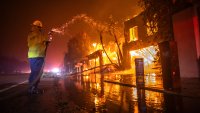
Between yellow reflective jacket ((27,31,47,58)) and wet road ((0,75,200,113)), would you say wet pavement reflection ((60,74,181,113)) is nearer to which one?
wet road ((0,75,200,113))

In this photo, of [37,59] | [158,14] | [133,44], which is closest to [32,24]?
[37,59]

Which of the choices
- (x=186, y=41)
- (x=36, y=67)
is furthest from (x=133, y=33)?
(x=36, y=67)

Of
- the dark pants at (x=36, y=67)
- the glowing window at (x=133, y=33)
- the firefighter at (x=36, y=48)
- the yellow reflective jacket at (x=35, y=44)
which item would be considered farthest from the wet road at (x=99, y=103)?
the glowing window at (x=133, y=33)

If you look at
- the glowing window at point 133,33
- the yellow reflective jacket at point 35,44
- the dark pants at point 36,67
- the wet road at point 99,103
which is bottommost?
the wet road at point 99,103

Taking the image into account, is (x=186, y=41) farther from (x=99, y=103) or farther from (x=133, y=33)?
(x=133, y=33)

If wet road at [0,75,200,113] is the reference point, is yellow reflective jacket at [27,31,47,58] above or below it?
above

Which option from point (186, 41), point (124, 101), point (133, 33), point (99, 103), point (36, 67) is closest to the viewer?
point (99, 103)

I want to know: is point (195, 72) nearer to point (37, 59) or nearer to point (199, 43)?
point (199, 43)

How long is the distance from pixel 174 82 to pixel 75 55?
6069cm

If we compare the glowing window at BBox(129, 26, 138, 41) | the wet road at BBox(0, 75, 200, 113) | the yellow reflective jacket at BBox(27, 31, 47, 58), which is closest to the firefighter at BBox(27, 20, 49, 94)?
the yellow reflective jacket at BBox(27, 31, 47, 58)

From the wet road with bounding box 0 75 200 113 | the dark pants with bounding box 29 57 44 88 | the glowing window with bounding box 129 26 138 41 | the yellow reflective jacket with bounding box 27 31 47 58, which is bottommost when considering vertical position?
the wet road with bounding box 0 75 200 113

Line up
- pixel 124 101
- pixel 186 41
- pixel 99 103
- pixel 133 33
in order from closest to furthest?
pixel 99 103, pixel 124 101, pixel 186 41, pixel 133 33

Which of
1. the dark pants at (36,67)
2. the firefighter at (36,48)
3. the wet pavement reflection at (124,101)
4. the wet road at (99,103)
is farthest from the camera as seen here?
the firefighter at (36,48)

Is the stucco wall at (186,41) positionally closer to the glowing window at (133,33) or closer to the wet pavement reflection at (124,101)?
the wet pavement reflection at (124,101)
